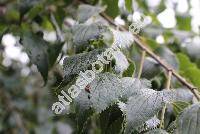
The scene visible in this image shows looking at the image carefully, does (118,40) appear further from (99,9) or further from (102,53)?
(99,9)

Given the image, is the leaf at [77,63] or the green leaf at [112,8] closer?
the leaf at [77,63]

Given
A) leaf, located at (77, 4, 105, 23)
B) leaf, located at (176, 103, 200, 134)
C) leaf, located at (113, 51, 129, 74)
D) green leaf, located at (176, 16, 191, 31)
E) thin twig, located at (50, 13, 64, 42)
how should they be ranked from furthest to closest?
green leaf, located at (176, 16, 191, 31), thin twig, located at (50, 13, 64, 42), leaf, located at (77, 4, 105, 23), leaf, located at (113, 51, 129, 74), leaf, located at (176, 103, 200, 134)

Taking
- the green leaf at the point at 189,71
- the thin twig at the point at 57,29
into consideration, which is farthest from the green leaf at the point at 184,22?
the thin twig at the point at 57,29

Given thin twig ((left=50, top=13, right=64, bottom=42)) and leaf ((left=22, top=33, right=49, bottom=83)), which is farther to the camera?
thin twig ((left=50, top=13, right=64, bottom=42))

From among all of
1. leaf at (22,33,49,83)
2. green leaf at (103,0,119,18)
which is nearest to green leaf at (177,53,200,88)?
green leaf at (103,0,119,18)

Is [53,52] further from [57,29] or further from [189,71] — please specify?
[189,71]

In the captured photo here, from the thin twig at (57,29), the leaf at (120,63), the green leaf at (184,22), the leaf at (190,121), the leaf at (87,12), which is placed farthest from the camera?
the green leaf at (184,22)

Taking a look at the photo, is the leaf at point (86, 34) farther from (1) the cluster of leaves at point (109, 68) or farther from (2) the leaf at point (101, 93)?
(2) the leaf at point (101, 93)

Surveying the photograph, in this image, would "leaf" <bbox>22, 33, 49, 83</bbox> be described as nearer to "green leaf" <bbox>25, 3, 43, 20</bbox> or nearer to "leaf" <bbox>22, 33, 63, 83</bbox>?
"leaf" <bbox>22, 33, 63, 83</bbox>

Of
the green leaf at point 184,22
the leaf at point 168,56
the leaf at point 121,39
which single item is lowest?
the green leaf at point 184,22
